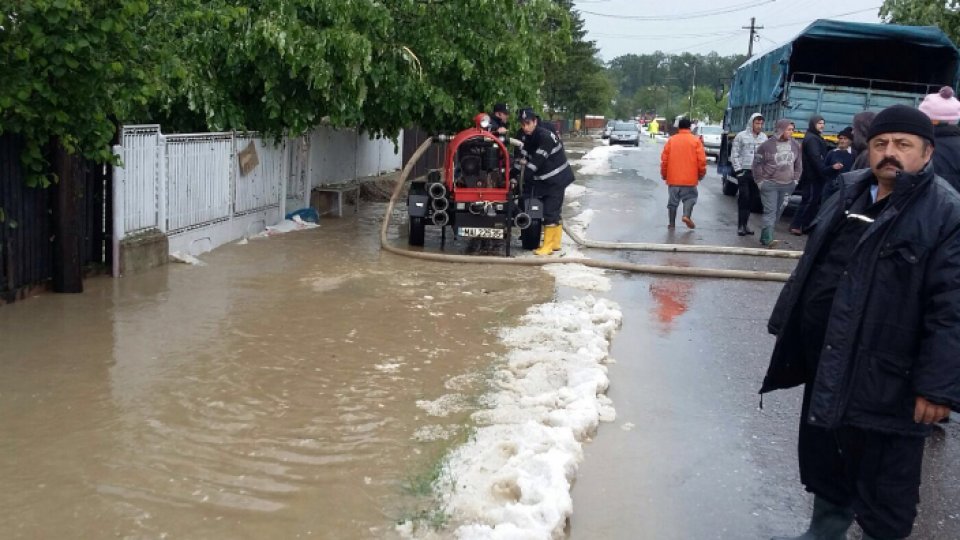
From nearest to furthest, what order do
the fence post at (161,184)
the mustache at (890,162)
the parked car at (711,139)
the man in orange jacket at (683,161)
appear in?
the mustache at (890,162), the fence post at (161,184), the man in orange jacket at (683,161), the parked car at (711,139)

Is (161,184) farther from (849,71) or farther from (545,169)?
(849,71)

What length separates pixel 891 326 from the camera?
3.46 m

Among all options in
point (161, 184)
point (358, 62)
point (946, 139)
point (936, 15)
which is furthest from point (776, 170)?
point (936, 15)

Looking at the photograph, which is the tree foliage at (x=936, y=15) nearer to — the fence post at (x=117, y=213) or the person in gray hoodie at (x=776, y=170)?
the person in gray hoodie at (x=776, y=170)

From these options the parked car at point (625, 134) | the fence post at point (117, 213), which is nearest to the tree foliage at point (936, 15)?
the fence post at point (117, 213)

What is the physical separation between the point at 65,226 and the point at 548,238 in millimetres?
5892

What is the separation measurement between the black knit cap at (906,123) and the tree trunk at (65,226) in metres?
6.80

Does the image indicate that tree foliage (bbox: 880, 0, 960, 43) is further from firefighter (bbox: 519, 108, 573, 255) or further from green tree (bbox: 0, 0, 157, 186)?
green tree (bbox: 0, 0, 157, 186)

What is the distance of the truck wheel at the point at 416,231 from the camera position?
38.7 feet

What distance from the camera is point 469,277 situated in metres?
10.0

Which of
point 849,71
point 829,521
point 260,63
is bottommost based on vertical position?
point 829,521

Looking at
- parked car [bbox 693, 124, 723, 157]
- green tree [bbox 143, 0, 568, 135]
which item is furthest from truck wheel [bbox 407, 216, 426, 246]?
parked car [bbox 693, 124, 723, 157]

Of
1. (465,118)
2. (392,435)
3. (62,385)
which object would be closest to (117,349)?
(62,385)

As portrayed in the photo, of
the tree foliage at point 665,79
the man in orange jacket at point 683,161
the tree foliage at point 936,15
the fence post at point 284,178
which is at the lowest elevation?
the fence post at point 284,178
